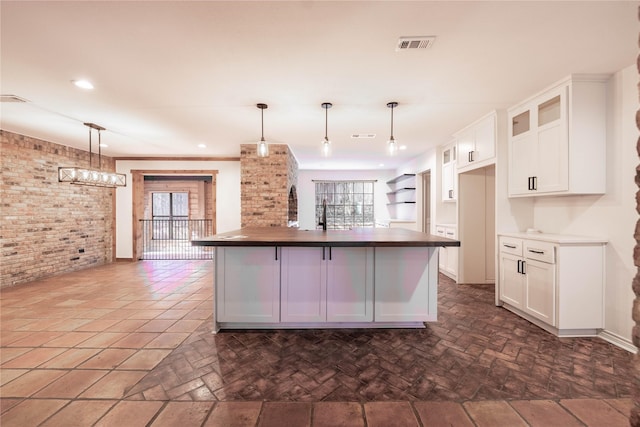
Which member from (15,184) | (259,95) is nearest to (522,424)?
(259,95)

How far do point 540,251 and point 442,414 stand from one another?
2088 mm

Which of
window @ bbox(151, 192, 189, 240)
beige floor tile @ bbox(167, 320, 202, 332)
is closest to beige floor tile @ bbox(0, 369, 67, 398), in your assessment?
beige floor tile @ bbox(167, 320, 202, 332)

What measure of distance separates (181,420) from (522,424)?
196cm

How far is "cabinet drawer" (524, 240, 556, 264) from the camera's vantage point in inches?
106

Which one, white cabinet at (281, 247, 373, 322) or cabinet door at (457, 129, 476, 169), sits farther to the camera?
cabinet door at (457, 129, 476, 169)

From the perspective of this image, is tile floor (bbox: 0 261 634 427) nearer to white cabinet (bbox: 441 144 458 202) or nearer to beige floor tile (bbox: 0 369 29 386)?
beige floor tile (bbox: 0 369 29 386)

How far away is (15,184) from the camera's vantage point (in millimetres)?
4543

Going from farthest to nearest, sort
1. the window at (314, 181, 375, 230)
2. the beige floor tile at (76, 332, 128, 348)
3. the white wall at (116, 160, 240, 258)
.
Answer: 1. the window at (314, 181, 375, 230)
2. the white wall at (116, 160, 240, 258)
3. the beige floor tile at (76, 332, 128, 348)

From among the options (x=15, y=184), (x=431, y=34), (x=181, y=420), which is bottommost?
(x=181, y=420)

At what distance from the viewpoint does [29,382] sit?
196 centimetres

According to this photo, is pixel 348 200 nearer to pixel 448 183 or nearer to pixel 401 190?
pixel 401 190

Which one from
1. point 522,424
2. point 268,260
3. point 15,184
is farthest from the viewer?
point 15,184

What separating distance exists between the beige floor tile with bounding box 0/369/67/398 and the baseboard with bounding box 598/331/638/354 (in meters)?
4.58

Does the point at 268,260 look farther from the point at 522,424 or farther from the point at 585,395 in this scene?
the point at 585,395
